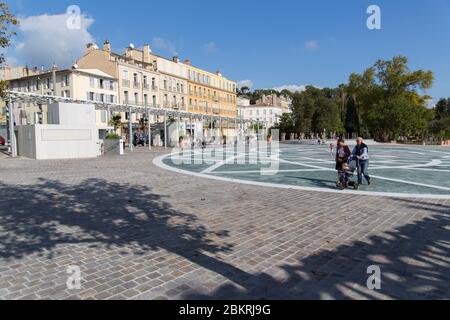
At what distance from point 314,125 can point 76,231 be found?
2171 inches

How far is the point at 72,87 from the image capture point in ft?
149

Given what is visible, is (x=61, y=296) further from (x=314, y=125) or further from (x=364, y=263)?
(x=314, y=125)

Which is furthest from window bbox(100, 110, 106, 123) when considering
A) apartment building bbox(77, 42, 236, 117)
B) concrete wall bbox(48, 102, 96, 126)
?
concrete wall bbox(48, 102, 96, 126)

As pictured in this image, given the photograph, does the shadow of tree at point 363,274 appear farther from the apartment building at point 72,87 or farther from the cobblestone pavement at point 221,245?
the apartment building at point 72,87

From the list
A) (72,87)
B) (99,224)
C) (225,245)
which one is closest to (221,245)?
(225,245)

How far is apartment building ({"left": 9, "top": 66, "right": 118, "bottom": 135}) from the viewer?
45906 millimetres

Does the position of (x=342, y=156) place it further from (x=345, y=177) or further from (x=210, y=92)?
(x=210, y=92)

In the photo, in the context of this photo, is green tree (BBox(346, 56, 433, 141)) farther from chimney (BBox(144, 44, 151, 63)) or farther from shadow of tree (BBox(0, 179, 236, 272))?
shadow of tree (BBox(0, 179, 236, 272))

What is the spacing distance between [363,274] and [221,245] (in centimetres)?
209

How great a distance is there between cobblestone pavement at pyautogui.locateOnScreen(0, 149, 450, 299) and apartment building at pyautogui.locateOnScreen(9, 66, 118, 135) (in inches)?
1476

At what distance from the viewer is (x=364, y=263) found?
Result: 14.9 feet

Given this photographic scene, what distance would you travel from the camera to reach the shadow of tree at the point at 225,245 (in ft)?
12.6
